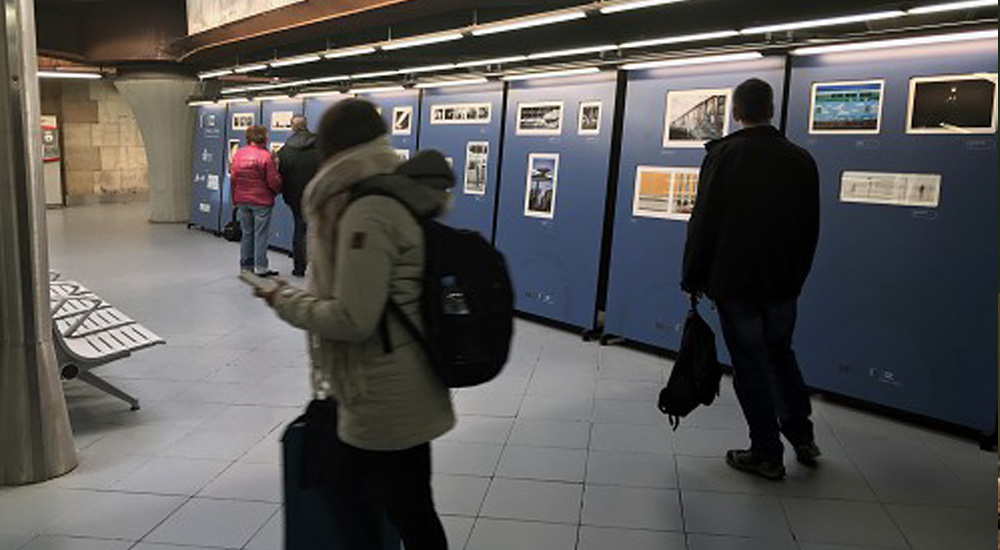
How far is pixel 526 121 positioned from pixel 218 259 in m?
4.70

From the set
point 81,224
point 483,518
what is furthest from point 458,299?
point 81,224

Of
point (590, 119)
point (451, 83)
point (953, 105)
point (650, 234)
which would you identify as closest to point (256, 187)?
point (451, 83)

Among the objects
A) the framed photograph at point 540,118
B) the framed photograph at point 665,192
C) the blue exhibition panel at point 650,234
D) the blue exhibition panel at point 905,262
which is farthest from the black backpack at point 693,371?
the framed photograph at point 540,118

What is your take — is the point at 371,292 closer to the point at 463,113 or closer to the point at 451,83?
the point at 463,113

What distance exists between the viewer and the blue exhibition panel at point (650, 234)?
5.09 m

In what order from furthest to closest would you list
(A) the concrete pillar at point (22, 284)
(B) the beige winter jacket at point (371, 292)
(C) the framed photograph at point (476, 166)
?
(C) the framed photograph at point (476, 166) → (A) the concrete pillar at point (22, 284) → (B) the beige winter jacket at point (371, 292)

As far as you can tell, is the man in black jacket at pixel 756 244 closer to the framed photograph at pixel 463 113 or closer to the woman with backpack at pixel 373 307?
the woman with backpack at pixel 373 307

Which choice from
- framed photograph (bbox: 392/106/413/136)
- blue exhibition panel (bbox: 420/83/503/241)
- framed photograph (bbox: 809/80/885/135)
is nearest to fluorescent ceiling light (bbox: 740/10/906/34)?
framed photograph (bbox: 809/80/885/135)

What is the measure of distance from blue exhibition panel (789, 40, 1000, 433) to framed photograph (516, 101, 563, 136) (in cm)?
201

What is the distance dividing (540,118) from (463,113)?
3.50 feet

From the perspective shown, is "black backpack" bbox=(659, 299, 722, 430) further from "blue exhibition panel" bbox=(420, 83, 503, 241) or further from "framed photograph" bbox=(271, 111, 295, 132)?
"framed photograph" bbox=(271, 111, 295, 132)

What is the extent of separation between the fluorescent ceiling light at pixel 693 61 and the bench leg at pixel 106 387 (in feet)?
12.7

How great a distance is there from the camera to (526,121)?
6270 mm

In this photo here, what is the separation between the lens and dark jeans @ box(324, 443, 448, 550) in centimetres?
173
